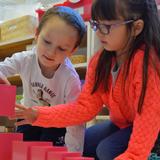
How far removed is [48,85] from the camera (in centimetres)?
120

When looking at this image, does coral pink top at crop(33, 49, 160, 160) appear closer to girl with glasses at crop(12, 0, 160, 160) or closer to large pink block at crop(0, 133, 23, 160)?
girl with glasses at crop(12, 0, 160, 160)

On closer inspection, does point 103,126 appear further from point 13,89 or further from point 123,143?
point 13,89

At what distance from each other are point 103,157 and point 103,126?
0.63 feet

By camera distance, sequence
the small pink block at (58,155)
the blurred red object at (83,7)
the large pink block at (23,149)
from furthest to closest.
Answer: the blurred red object at (83,7) < the large pink block at (23,149) < the small pink block at (58,155)

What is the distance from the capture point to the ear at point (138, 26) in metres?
0.88

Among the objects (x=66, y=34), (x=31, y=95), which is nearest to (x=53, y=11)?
A: (x=66, y=34)

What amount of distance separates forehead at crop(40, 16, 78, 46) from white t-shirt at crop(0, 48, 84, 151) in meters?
0.14

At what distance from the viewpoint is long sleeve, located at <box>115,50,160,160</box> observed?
77cm

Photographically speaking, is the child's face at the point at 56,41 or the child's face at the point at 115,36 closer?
the child's face at the point at 115,36

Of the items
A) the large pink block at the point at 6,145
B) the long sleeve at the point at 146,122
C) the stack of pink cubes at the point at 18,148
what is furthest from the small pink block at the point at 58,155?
the large pink block at the point at 6,145

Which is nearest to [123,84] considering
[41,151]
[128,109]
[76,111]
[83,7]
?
[128,109]

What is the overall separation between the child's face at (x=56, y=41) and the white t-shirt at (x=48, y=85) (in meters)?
0.07

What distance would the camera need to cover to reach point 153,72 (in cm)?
85

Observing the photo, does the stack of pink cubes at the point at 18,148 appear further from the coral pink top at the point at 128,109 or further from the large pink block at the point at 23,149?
the coral pink top at the point at 128,109
